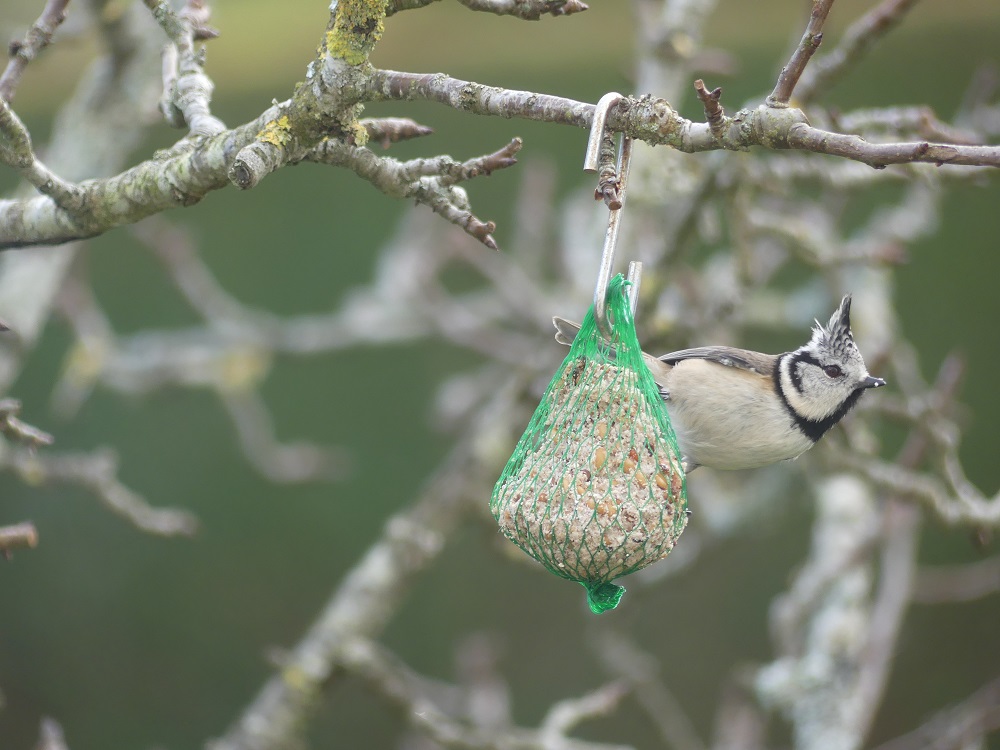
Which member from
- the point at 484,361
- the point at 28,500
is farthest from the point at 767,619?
the point at 28,500

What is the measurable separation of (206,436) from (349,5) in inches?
163

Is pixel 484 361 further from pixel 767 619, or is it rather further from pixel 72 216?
pixel 72 216

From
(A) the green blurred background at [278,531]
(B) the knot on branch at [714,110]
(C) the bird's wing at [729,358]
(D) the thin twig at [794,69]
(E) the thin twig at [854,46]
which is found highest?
Answer: (E) the thin twig at [854,46]

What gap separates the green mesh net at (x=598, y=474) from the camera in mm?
1849

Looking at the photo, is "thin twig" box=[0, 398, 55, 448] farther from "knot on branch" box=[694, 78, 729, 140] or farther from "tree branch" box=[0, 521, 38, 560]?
"knot on branch" box=[694, 78, 729, 140]

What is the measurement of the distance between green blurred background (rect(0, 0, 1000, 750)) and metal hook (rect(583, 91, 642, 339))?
300 centimetres

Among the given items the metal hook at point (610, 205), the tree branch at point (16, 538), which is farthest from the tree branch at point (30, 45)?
the metal hook at point (610, 205)

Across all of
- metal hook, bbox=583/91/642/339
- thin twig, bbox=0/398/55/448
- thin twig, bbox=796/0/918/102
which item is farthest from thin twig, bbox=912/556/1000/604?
thin twig, bbox=0/398/55/448

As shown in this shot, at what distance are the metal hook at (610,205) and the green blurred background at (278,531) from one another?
300 cm

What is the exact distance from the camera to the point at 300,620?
5.09 m

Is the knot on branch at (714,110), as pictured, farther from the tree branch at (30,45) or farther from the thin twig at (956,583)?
the thin twig at (956,583)

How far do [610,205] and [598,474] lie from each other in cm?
65

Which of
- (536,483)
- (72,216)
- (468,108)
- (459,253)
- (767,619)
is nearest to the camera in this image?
(468,108)

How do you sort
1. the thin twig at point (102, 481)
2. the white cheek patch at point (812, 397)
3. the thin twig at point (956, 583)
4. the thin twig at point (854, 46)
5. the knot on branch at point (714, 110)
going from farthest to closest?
1. the thin twig at point (956, 583)
2. the white cheek patch at point (812, 397)
3. the thin twig at point (102, 481)
4. the thin twig at point (854, 46)
5. the knot on branch at point (714, 110)
